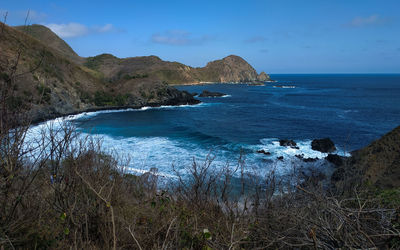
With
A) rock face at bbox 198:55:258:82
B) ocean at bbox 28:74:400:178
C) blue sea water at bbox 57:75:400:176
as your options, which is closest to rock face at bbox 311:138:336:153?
ocean at bbox 28:74:400:178

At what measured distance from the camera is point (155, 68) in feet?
422

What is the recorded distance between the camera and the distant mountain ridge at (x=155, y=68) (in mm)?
101806

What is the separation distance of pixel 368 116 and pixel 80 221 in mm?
45166

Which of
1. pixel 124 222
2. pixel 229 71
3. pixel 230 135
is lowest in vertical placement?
pixel 230 135

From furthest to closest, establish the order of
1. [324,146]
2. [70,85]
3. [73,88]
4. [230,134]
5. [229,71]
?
[229,71]
[70,85]
[73,88]
[230,134]
[324,146]

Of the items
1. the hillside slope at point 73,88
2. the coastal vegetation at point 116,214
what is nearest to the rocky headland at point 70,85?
the hillside slope at point 73,88

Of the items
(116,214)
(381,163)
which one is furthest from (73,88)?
(116,214)

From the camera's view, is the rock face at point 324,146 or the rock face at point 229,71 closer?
the rock face at point 324,146

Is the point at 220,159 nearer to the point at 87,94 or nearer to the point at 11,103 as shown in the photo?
the point at 11,103

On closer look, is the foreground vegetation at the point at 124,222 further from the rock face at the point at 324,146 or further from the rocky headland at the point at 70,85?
the rock face at the point at 324,146

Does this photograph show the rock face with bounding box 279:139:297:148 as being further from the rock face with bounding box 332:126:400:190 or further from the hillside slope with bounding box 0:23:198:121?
the hillside slope with bounding box 0:23:198:121

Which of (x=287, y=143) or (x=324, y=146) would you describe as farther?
(x=287, y=143)

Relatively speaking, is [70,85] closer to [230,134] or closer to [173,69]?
[230,134]

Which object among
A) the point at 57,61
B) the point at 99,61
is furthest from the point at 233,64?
the point at 57,61
